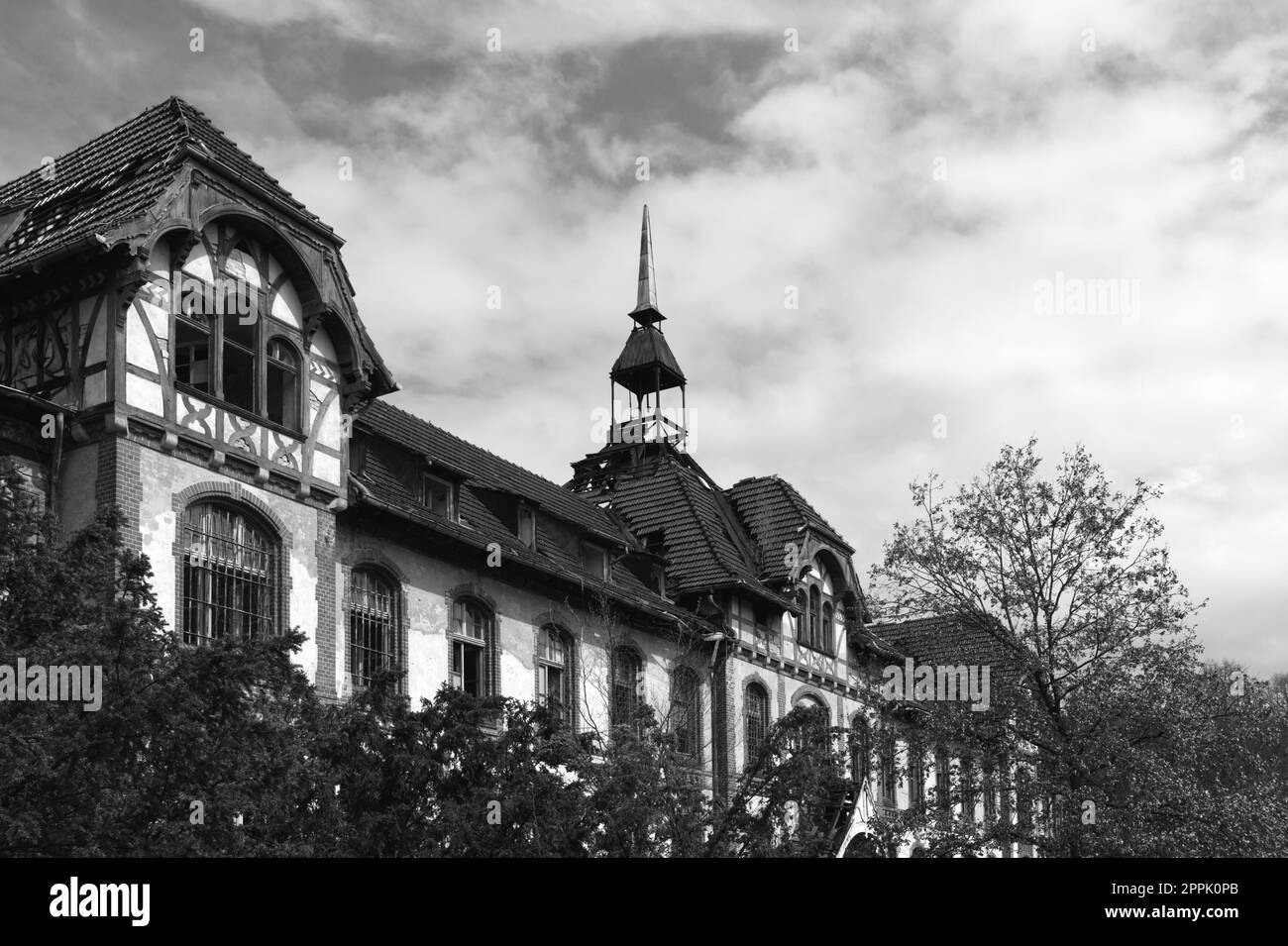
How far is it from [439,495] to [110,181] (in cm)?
869

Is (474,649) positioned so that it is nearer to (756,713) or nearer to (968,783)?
(968,783)

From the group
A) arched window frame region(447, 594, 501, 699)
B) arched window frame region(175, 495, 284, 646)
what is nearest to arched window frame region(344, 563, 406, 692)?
arched window frame region(447, 594, 501, 699)

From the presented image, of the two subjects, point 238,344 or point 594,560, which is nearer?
point 238,344

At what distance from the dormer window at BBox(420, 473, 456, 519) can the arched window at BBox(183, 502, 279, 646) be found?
21.0ft

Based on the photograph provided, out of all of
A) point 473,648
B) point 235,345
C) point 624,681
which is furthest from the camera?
point 624,681

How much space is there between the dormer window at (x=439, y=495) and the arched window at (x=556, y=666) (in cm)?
280

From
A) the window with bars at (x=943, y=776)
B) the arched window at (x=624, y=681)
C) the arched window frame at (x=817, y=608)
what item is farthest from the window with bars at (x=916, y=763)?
the arched window frame at (x=817, y=608)

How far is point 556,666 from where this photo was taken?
95.1 ft

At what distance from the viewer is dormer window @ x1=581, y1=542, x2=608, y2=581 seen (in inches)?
1265

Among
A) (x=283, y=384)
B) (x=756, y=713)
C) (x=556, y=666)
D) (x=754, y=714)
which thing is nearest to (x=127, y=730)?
(x=283, y=384)

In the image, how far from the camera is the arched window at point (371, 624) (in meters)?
23.7

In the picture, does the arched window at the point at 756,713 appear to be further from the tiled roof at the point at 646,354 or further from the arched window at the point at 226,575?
the arched window at the point at 226,575
